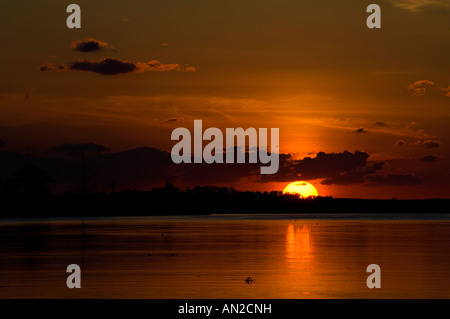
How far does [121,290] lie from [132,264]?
495 inches

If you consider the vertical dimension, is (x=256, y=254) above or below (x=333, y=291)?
above

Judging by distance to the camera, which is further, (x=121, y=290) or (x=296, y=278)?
(x=296, y=278)

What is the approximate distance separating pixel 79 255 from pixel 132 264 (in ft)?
27.9

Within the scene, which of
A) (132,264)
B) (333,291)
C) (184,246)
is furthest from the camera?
(184,246)

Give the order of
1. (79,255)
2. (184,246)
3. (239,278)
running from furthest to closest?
(184,246)
(79,255)
(239,278)

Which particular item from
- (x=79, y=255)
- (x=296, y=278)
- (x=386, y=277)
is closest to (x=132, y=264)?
(x=79, y=255)

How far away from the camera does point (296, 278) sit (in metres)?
37.4
